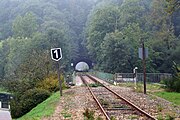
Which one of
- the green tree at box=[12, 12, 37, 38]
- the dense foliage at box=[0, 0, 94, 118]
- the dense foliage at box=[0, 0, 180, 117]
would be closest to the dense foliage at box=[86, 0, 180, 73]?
the dense foliage at box=[0, 0, 180, 117]

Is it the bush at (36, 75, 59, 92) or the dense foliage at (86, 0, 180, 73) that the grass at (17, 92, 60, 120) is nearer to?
the bush at (36, 75, 59, 92)

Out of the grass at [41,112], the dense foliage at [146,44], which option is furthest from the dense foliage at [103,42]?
the grass at [41,112]

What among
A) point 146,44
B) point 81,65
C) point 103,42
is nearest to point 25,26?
point 81,65

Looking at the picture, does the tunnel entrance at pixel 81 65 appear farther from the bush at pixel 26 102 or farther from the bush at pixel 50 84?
the bush at pixel 26 102

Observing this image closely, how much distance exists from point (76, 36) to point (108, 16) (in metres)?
44.1

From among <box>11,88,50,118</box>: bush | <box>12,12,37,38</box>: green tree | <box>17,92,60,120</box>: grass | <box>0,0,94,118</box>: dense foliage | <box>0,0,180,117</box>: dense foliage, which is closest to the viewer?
<box>17,92,60,120</box>: grass

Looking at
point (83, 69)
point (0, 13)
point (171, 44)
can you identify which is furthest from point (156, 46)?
point (0, 13)

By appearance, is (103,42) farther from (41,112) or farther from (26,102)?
(41,112)

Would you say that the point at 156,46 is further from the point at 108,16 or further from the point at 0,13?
the point at 0,13

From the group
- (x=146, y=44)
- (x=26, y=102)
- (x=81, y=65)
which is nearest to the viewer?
(x=26, y=102)

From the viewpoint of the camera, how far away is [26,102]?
2070 centimetres

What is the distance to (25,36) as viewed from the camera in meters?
88.7

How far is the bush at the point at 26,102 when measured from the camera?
20.2 meters

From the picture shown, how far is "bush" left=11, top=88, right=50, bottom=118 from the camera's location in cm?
2017
